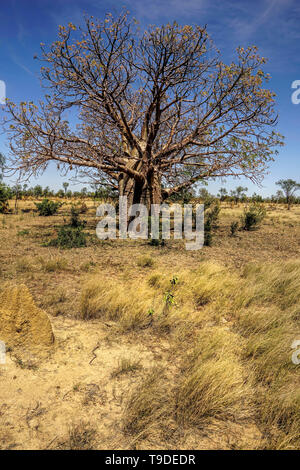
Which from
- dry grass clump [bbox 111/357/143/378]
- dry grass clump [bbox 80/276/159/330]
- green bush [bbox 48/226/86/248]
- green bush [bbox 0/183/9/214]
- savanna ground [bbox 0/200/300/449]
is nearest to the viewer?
savanna ground [bbox 0/200/300/449]

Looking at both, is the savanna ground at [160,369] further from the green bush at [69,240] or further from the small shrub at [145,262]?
the green bush at [69,240]

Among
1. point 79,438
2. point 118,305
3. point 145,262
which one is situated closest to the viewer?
point 79,438

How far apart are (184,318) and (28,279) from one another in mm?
3251

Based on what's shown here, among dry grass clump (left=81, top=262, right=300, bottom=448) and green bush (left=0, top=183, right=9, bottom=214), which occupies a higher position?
green bush (left=0, top=183, right=9, bottom=214)

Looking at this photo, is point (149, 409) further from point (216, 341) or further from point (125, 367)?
point (216, 341)

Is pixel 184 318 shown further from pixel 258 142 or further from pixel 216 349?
pixel 258 142

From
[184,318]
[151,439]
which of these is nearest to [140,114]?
[184,318]

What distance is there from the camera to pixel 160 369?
9.30ft

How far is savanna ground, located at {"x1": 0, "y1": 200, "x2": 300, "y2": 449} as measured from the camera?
6.85 feet

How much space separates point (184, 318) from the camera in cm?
402

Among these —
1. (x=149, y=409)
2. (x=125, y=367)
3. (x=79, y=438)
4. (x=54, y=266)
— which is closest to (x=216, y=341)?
(x=125, y=367)

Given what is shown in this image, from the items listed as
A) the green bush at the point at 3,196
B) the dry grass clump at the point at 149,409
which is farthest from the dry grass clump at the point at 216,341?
the green bush at the point at 3,196

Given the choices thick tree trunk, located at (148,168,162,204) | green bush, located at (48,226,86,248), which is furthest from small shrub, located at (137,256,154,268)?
thick tree trunk, located at (148,168,162,204)

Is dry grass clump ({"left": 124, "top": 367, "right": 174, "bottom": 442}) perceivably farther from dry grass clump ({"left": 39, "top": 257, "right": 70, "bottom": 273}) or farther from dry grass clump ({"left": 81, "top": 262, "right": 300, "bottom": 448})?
dry grass clump ({"left": 39, "top": 257, "right": 70, "bottom": 273})
